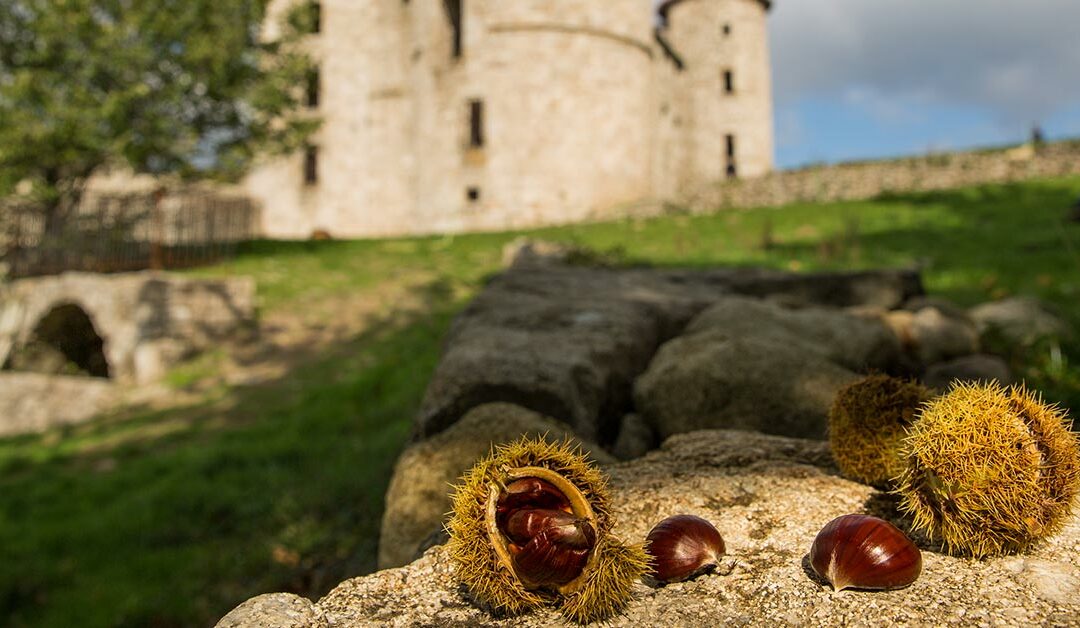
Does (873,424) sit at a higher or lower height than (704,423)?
higher

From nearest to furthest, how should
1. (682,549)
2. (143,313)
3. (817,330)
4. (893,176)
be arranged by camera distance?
(682,549)
(817,330)
(143,313)
(893,176)

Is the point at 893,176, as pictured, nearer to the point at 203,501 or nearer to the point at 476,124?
the point at 476,124

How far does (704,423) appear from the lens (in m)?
4.21

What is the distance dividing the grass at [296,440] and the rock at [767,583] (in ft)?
9.12

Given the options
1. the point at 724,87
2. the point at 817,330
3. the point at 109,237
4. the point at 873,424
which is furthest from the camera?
the point at 724,87

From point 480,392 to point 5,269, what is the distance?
15.8 m

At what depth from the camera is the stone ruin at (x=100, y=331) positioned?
A: 40.2 ft

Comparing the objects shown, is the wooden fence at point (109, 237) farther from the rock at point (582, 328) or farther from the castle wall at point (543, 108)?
the rock at point (582, 328)

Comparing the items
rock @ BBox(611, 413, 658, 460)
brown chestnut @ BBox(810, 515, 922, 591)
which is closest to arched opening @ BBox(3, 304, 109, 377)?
rock @ BBox(611, 413, 658, 460)

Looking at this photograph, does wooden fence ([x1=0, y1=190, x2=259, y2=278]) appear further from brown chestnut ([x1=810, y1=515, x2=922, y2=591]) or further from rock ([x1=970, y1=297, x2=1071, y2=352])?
brown chestnut ([x1=810, y1=515, x2=922, y2=591])

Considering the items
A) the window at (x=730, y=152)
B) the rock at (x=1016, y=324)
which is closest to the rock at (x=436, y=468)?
the rock at (x=1016, y=324)

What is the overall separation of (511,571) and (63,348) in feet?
54.6

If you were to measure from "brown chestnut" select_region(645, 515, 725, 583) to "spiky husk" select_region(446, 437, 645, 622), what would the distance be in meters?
0.12

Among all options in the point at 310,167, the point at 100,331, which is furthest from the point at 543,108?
the point at 100,331
